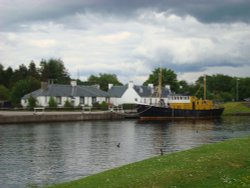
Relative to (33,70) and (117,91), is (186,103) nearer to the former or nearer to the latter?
(117,91)

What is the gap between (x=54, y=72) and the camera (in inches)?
6973

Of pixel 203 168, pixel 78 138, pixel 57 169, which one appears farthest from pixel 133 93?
pixel 203 168

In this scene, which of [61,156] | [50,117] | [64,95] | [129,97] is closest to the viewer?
[61,156]

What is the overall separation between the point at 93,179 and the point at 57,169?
995 cm

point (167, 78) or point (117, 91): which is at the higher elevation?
point (167, 78)

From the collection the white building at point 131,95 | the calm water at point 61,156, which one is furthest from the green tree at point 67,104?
the calm water at point 61,156

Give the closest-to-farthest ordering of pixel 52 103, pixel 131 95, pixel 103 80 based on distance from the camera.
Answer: pixel 52 103
pixel 131 95
pixel 103 80

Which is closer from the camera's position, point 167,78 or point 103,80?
point 167,78

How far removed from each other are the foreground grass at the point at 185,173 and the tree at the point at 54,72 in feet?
478

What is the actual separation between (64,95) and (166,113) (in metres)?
27.3

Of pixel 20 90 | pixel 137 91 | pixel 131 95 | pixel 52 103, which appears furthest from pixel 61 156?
pixel 137 91

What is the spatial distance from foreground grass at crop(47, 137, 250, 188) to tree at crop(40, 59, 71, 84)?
14582 cm

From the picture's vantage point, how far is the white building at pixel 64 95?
108 m

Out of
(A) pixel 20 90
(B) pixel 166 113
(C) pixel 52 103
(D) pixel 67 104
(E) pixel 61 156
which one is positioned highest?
(A) pixel 20 90
